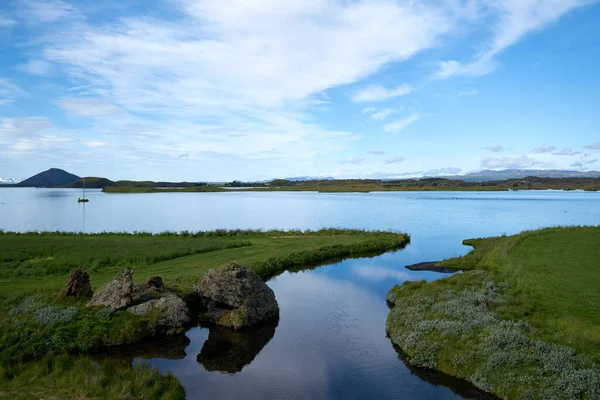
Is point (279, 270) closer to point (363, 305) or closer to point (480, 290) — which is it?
point (363, 305)

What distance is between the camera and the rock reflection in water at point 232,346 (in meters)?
17.2

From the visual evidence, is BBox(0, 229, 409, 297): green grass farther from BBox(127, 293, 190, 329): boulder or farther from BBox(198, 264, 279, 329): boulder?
BBox(127, 293, 190, 329): boulder

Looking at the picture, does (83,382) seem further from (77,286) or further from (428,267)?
(428,267)

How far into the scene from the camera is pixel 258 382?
607 inches

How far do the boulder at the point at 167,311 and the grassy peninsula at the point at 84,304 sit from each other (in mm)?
484

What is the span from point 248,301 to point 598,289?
17670mm

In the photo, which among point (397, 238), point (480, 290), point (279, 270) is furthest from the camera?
point (397, 238)

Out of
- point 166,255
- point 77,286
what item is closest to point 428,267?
point 166,255

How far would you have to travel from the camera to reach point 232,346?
62.8ft

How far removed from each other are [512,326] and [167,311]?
15602mm

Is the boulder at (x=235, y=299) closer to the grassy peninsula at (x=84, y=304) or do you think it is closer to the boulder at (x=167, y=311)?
the boulder at (x=167, y=311)

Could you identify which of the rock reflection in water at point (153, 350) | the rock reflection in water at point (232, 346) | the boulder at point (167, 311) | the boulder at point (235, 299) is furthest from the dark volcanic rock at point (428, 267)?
the rock reflection in water at point (153, 350)

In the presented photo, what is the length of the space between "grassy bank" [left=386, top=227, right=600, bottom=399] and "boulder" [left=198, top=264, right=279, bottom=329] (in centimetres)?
686

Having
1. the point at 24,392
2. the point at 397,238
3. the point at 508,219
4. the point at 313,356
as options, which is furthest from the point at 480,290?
the point at 508,219
